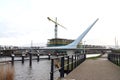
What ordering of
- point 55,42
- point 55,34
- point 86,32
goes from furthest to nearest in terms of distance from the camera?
1. point 55,34
2. point 55,42
3. point 86,32

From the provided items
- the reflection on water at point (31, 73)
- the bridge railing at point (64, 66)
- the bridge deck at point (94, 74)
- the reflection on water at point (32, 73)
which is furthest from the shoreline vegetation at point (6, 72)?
the reflection on water at point (31, 73)

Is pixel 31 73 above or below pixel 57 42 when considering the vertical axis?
below

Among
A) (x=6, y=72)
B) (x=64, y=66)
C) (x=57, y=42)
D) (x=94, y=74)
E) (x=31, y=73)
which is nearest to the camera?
(x=6, y=72)

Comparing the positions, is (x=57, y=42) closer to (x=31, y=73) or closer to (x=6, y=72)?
(x=31, y=73)

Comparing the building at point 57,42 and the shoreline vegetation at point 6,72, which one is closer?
the shoreline vegetation at point 6,72

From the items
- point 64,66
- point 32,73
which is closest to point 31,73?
point 32,73

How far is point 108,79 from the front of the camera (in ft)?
40.1

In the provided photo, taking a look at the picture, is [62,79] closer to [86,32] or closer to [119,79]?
[119,79]

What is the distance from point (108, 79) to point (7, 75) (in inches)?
258

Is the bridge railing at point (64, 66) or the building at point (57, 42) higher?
the building at point (57, 42)

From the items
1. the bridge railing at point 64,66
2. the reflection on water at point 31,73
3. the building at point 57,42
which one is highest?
the building at point 57,42

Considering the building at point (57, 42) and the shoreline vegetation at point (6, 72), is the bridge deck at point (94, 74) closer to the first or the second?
the shoreline vegetation at point (6, 72)

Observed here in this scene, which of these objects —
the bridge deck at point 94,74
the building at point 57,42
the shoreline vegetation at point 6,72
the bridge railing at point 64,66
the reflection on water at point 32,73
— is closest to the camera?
the shoreline vegetation at point 6,72

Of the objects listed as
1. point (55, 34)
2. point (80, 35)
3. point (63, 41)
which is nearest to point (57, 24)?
point (55, 34)
